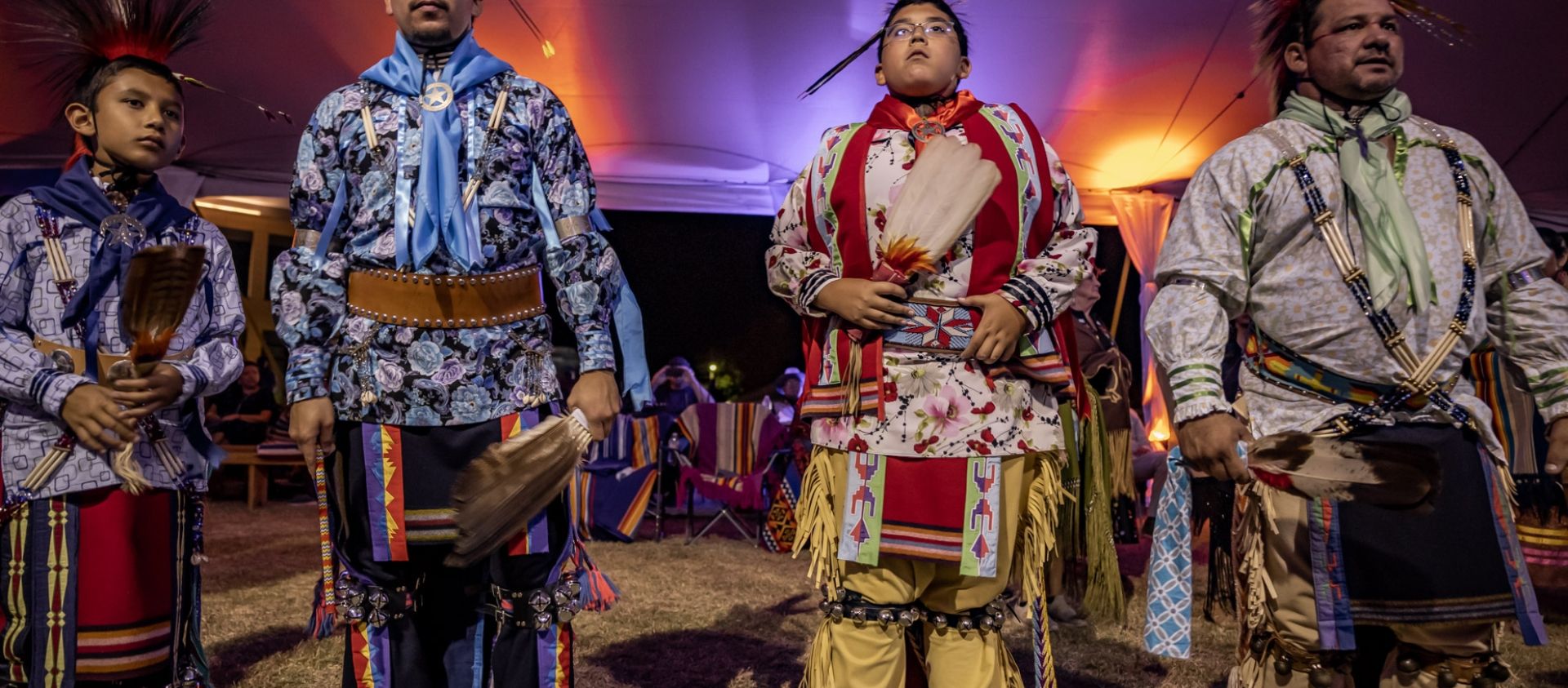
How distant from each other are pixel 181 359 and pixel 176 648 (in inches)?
26.9

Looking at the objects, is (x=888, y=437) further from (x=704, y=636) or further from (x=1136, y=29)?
(x=1136, y=29)

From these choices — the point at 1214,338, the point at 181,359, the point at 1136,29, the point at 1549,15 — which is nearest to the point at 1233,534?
the point at 1214,338

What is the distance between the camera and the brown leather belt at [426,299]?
2115 millimetres

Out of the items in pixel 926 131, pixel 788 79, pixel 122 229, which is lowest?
pixel 122 229

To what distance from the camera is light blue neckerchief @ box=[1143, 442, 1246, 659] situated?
2184 mm

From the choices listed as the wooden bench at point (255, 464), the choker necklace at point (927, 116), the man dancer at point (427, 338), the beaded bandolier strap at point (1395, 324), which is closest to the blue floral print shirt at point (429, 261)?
the man dancer at point (427, 338)

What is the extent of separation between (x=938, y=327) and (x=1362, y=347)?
0.79 metres

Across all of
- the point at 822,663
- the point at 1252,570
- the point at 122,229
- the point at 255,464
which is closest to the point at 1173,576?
the point at 1252,570

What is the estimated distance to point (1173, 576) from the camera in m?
2.19

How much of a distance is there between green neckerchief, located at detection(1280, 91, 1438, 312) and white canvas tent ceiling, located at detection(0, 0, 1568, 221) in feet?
14.8

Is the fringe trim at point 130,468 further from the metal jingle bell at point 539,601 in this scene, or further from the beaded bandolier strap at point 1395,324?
the beaded bandolier strap at point 1395,324

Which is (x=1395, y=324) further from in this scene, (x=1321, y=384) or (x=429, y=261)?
(x=429, y=261)

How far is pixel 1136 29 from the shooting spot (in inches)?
293

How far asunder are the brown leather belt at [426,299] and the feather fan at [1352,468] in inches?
57.3
